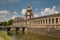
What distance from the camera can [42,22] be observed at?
51.6 metres

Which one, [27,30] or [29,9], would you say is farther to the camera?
[29,9]

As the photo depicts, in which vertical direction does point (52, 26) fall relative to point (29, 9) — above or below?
below

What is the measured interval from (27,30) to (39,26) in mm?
9541

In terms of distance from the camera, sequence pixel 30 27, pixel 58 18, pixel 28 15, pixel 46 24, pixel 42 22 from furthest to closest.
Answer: pixel 28 15 < pixel 30 27 < pixel 42 22 < pixel 46 24 < pixel 58 18

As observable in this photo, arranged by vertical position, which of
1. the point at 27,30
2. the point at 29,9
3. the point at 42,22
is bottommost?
the point at 27,30

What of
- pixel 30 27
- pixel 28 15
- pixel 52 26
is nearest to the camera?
pixel 52 26

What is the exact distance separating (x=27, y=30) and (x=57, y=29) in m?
22.3

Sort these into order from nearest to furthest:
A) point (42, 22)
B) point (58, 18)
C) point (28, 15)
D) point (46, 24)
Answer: point (58, 18) → point (46, 24) → point (42, 22) → point (28, 15)

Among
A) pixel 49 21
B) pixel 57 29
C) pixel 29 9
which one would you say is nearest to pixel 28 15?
pixel 29 9

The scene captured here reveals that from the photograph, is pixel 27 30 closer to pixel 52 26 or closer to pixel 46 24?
pixel 46 24

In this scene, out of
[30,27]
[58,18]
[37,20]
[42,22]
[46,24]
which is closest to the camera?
[58,18]

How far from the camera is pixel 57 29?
41938 mm

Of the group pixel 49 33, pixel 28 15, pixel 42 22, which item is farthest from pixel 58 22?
→ pixel 28 15

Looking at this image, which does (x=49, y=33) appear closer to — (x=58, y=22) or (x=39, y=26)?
(x=58, y=22)
